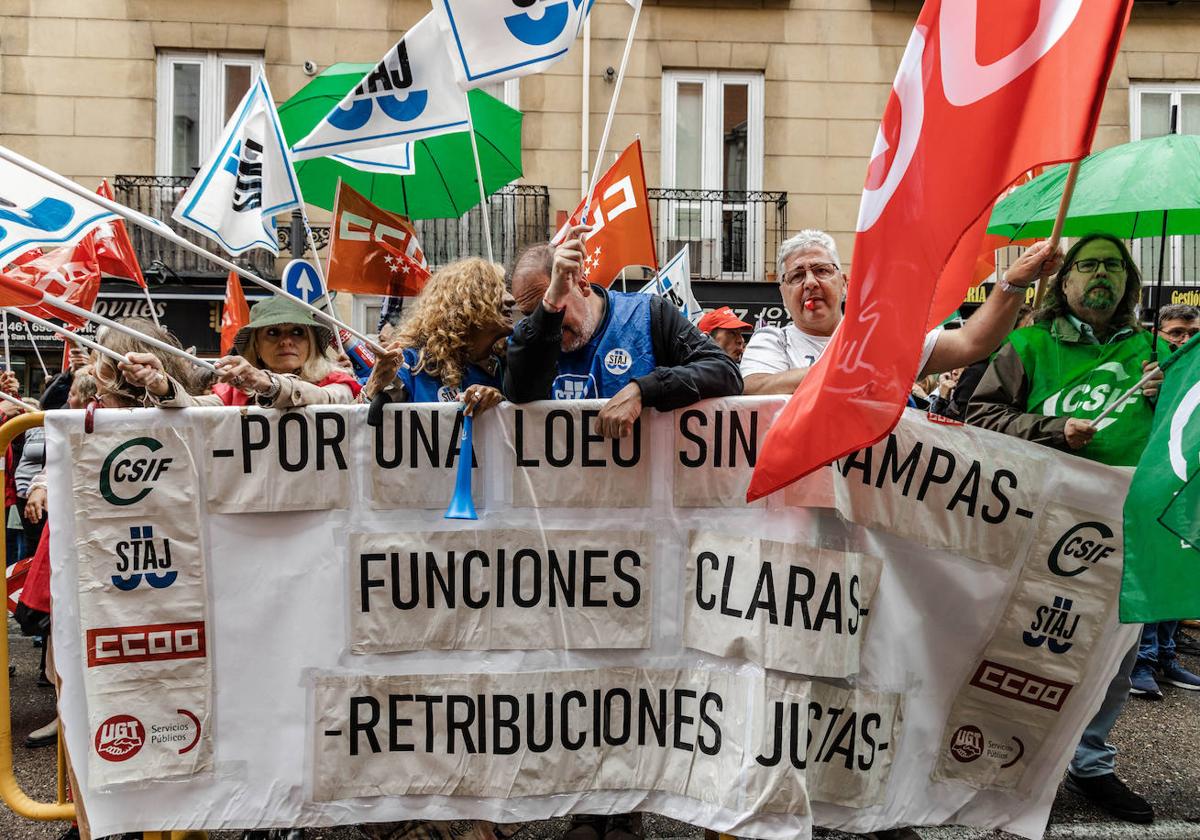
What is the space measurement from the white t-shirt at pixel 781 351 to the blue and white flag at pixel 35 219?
2.50 meters

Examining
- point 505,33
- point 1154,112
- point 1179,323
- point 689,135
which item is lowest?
point 1179,323

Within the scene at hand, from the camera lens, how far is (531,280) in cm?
336

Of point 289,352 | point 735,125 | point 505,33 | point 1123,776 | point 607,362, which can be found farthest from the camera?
point 735,125

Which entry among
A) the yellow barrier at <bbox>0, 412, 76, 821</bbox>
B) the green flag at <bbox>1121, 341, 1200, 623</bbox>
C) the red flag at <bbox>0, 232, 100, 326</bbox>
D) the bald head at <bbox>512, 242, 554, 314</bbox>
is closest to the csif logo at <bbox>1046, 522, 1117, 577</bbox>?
the green flag at <bbox>1121, 341, 1200, 623</bbox>

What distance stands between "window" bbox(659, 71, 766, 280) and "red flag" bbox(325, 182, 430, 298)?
366 inches

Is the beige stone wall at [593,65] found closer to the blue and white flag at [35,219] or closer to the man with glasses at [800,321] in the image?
the blue and white flag at [35,219]

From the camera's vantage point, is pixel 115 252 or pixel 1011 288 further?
pixel 115 252

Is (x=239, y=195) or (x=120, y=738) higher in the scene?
(x=239, y=195)

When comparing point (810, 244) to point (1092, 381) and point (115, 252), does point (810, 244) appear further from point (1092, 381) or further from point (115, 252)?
point (115, 252)

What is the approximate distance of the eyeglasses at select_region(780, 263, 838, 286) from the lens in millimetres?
3664

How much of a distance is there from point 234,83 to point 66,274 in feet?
31.5

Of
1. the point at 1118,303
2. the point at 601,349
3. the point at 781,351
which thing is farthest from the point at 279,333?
the point at 1118,303

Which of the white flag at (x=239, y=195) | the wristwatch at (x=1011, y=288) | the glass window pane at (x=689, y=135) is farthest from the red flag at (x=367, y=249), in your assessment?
the glass window pane at (x=689, y=135)

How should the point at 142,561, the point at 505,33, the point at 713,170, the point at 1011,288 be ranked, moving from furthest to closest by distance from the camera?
the point at 713,170 → the point at 505,33 → the point at 142,561 → the point at 1011,288
